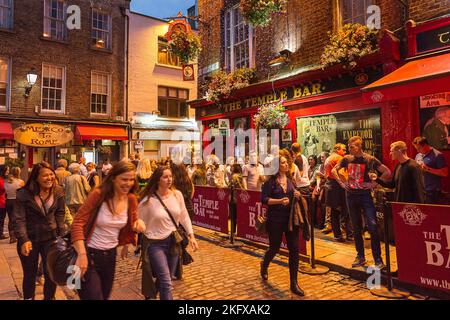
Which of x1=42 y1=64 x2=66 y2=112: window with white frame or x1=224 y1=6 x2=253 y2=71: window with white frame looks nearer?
x1=224 y1=6 x2=253 y2=71: window with white frame

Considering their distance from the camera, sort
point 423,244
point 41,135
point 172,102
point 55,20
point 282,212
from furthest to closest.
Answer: point 172,102 → point 55,20 → point 41,135 → point 282,212 → point 423,244

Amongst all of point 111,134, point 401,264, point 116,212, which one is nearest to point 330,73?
point 401,264

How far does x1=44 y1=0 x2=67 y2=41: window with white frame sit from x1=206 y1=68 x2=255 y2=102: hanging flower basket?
33.7 ft

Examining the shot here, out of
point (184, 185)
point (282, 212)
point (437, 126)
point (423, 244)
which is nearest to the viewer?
point (423, 244)

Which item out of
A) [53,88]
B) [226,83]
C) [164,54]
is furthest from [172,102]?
[226,83]

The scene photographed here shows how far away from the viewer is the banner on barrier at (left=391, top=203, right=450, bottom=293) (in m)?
4.37

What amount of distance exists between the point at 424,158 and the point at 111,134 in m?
16.2

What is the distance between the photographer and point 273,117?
10.9 metres

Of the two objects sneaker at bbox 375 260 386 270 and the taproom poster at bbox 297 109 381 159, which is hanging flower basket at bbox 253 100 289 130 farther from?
sneaker at bbox 375 260 386 270

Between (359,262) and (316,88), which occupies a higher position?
(316,88)

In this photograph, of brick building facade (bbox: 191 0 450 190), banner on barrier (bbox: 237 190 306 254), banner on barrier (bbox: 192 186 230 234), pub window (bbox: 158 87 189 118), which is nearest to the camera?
banner on barrier (bbox: 237 190 306 254)

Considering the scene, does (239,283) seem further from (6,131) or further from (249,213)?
(6,131)

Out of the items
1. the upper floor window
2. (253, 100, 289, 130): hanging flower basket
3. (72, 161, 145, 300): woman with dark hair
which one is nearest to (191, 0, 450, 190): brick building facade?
(253, 100, 289, 130): hanging flower basket

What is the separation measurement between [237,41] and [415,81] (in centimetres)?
889
